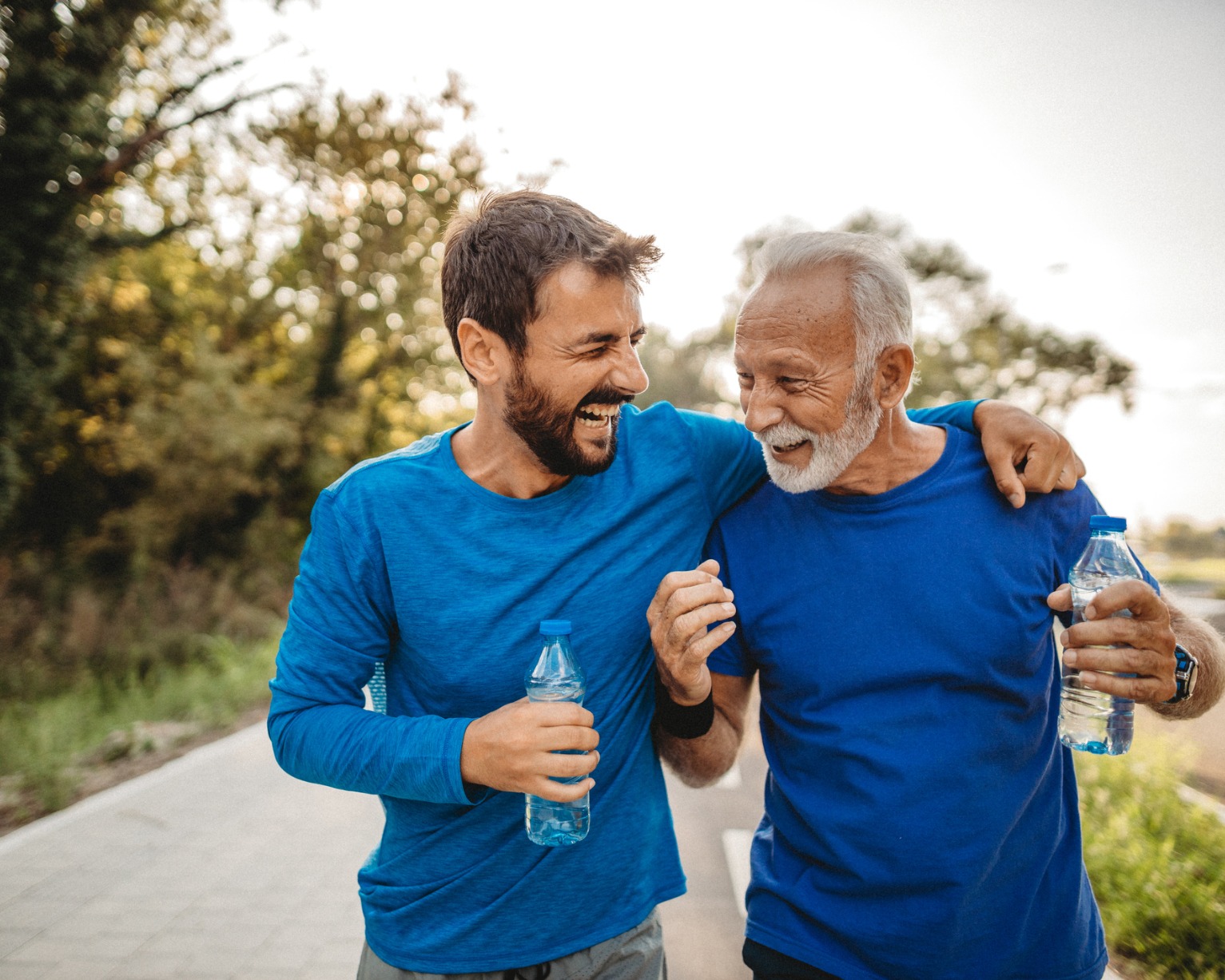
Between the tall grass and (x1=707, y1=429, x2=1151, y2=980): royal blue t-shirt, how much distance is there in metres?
6.18

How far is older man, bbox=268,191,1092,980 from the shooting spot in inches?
71.9

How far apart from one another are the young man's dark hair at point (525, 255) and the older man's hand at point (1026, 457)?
1.00 meters

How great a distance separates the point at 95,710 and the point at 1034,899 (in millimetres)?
9184

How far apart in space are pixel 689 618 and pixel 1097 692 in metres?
0.97

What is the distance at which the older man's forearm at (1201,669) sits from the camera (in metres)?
1.93

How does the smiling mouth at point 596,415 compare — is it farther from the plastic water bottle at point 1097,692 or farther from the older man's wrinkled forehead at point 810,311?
the plastic water bottle at point 1097,692

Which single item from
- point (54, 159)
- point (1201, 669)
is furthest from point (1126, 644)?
point (54, 159)

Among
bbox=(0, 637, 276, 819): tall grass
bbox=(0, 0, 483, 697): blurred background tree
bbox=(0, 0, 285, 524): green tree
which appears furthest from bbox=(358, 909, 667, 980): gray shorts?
bbox=(0, 0, 285, 524): green tree

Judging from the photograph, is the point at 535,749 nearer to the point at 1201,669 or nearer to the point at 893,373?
the point at 893,373

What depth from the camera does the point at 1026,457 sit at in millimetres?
2084

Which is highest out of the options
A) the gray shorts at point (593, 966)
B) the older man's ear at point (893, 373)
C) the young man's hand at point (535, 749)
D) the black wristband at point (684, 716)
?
the older man's ear at point (893, 373)

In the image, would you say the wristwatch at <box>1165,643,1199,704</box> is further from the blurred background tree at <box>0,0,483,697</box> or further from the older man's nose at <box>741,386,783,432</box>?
the blurred background tree at <box>0,0,483,697</box>

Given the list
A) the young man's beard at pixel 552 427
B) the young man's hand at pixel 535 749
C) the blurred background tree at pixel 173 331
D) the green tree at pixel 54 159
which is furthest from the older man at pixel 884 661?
the green tree at pixel 54 159

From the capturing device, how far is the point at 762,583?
2.12 meters
